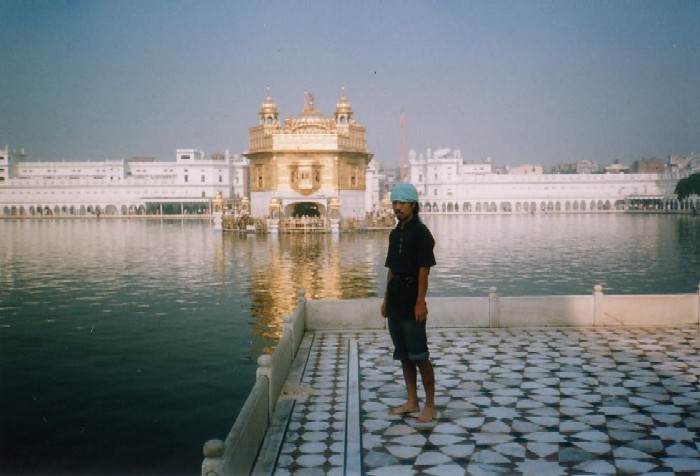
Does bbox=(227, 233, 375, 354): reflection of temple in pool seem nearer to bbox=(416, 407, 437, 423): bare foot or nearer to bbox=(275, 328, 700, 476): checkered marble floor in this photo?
bbox=(275, 328, 700, 476): checkered marble floor

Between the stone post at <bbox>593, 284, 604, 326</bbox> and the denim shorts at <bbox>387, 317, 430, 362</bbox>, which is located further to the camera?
the stone post at <bbox>593, 284, 604, 326</bbox>

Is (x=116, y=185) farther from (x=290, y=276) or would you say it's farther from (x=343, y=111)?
(x=290, y=276)

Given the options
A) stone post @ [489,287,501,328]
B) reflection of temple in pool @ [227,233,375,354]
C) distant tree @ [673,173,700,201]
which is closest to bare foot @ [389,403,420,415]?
reflection of temple in pool @ [227,233,375,354]

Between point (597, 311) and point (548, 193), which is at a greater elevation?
point (548, 193)

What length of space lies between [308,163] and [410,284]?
4369cm

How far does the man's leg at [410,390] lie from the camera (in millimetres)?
6938

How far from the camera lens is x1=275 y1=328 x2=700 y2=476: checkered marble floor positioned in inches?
230

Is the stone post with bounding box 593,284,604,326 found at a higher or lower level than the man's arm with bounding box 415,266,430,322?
lower

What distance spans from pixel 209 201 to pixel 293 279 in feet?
300

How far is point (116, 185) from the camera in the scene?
105m

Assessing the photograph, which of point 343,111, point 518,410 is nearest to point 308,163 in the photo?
point 343,111

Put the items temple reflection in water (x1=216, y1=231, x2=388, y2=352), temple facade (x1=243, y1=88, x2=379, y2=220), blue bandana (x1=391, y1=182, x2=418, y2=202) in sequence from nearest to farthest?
blue bandana (x1=391, y1=182, x2=418, y2=202)
temple reflection in water (x1=216, y1=231, x2=388, y2=352)
temple facade (x1=243, y1=88, x2=379, y2=220)

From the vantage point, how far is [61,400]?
9086 mm

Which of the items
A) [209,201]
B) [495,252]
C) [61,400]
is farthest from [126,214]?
[61,400]
